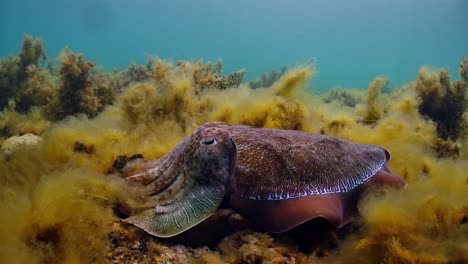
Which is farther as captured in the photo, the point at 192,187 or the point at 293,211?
the point at 192,187

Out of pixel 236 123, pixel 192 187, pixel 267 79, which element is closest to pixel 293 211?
pixel 192 187

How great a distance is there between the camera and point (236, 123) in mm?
4684

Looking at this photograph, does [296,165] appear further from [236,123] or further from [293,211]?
[236,123]

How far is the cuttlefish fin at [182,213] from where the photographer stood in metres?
2.66

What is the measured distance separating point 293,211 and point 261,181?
38 centimetres

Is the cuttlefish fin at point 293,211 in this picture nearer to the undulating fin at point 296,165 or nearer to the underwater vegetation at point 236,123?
the undulating fin at point 296,165

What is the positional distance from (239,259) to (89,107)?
653 cm

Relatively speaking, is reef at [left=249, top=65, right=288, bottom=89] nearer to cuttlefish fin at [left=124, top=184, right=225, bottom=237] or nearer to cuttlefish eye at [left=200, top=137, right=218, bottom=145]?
cuttlefish eye at [left=200, top=137, right=218, bottom=145]

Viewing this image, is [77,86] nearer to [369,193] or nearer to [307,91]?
[307,91]

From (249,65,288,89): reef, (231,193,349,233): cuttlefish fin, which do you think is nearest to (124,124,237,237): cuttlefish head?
(231,193,349,233): cuttlefish fin

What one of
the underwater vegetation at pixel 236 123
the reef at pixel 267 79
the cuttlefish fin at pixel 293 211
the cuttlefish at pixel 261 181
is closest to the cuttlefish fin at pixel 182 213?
the cuttlefish at pixel 261 181

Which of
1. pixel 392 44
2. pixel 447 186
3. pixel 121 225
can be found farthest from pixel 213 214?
pixel 392 44

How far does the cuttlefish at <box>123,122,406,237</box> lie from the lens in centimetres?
267

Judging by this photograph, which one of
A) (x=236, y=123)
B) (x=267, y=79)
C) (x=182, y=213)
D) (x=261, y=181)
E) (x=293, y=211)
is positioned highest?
(x=267, y=79)
